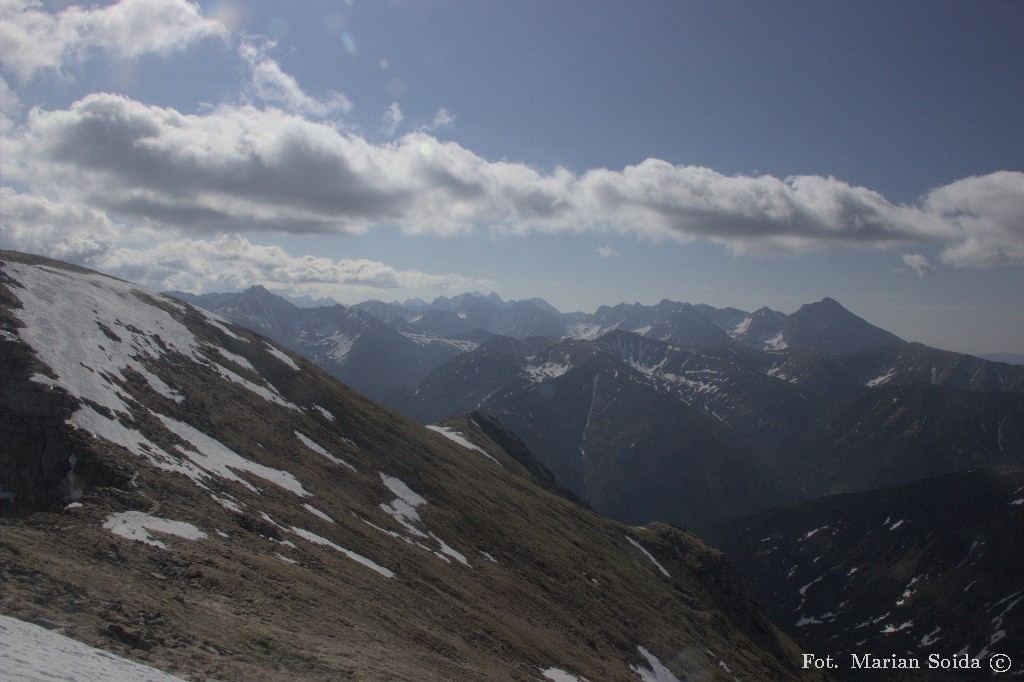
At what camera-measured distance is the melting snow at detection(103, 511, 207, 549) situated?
2420 centimetres

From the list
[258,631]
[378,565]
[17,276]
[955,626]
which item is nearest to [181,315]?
[17,276]

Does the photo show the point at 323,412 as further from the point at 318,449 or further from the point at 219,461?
the point at 219,461

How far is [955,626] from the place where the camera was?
18950cm

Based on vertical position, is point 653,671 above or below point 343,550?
below

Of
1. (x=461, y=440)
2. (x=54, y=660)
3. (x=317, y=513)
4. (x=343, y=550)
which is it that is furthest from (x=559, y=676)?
(x=461, y=440)

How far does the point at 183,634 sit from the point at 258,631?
9.69 feet

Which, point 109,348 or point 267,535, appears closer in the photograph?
point 267,535

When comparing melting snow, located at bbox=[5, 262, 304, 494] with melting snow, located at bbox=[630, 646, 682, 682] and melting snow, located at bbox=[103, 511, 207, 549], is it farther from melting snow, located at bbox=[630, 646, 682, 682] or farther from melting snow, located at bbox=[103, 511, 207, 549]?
melting snow, located at bbox=[630, 646, 682, 682]

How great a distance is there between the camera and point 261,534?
108 ft

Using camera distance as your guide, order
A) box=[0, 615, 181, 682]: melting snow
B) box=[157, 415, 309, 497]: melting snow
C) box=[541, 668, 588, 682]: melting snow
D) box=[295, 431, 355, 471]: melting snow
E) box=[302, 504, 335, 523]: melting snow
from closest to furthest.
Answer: box=[0, 615, 181, 682]: melting snow, box=[541, 668, 588, 682]: melting snow, box=[157, 415, 309, 497]: melting snow, box=[302, 504, 335, 523]: melting snow, box=[295, 431, 355, 471]: melting snow

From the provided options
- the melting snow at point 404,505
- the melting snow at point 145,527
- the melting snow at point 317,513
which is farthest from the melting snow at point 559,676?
the melting snow at point 145,527

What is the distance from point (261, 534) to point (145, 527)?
27.0ft

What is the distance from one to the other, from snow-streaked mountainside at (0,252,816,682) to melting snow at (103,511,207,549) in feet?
0.43

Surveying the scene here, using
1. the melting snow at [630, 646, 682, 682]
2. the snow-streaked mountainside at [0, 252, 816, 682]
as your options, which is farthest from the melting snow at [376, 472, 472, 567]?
the melting snow at [630, 646, 682, 682]
